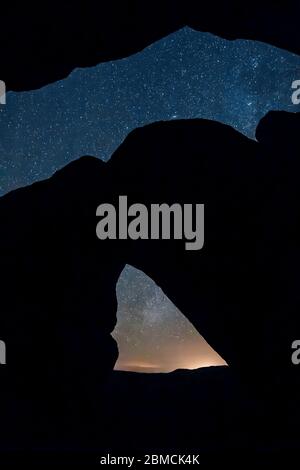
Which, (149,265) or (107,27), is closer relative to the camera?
(107,27)

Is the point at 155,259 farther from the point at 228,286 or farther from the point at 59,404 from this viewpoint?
the point at 59,404

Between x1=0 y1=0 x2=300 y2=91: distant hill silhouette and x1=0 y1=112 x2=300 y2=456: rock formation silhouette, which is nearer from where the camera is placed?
x1=0 y1=0 x2=300 y2=91: distant hill silhouette

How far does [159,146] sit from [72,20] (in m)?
2.19

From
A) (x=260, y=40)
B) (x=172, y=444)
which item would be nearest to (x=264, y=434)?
(x=172, y=444)

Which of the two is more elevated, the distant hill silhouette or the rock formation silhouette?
the distant hill silhouette

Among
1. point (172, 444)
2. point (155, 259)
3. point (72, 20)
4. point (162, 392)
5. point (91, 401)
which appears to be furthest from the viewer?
point (162, 392)

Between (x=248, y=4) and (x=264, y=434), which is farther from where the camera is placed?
(x=264, y=434)

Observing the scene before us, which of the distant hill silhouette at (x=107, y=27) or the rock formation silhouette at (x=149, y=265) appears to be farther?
the rock formation silhouette at (x=149, y=265)

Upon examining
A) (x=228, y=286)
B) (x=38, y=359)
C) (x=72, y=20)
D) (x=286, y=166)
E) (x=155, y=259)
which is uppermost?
(x=72, y=20)

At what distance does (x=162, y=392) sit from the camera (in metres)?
7.71

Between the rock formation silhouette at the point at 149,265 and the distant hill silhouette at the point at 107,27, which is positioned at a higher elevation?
the distant hill silhouette at the point at 107,27

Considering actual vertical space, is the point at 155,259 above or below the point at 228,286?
above

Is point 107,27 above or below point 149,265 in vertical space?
above

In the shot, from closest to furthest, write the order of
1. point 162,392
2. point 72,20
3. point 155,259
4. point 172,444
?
point 72,20 < point 172,444 < point 155,259 < point 162,392
